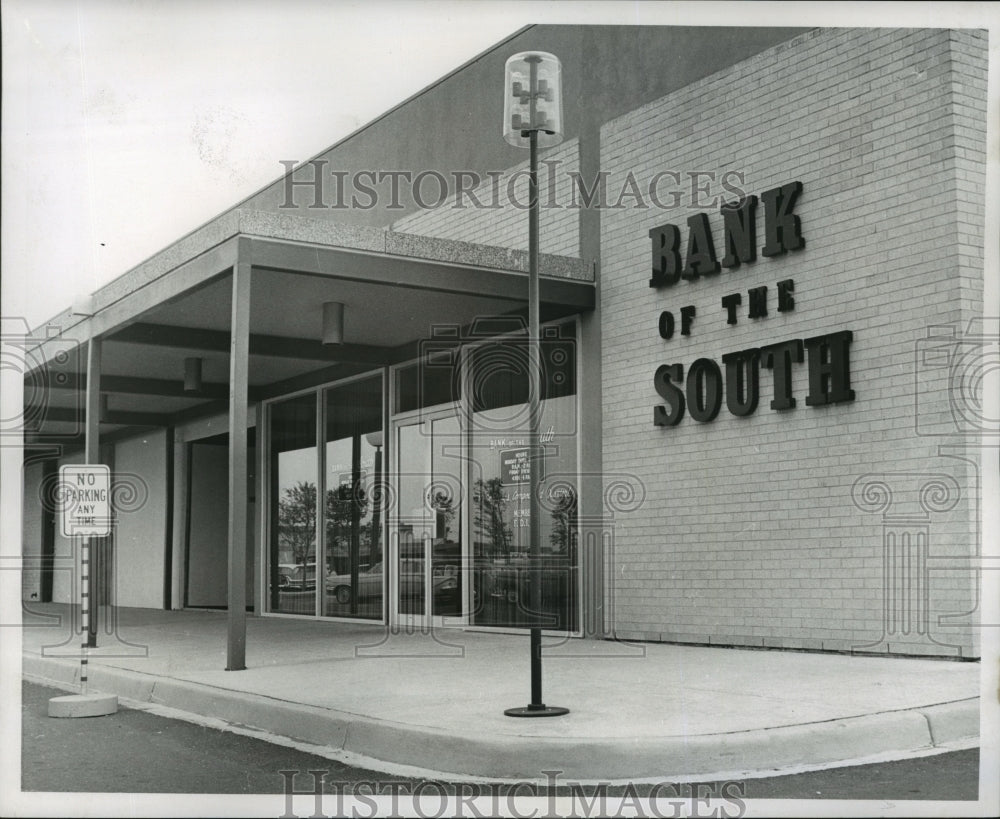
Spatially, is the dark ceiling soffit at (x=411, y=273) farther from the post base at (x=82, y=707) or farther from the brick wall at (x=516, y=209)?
the post base at (x=82, y=707)

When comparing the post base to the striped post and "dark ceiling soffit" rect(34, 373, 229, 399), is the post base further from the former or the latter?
"dark ceiling soffit" rect(34, 373, 229, 399)

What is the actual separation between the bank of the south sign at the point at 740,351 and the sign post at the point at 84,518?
5.19 metres

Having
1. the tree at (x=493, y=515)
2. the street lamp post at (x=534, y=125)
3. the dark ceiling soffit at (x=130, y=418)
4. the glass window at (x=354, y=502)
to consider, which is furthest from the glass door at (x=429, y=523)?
the dark ceiling soffit at (x=130, y=418)

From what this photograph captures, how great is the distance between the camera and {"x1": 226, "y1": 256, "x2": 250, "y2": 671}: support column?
930 cm

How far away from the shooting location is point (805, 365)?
9.66 meters

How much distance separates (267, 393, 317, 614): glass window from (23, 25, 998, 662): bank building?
7 centimetres

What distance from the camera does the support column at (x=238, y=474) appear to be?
30.5 feet

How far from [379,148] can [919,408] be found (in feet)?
29.7

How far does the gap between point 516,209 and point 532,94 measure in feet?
21.3

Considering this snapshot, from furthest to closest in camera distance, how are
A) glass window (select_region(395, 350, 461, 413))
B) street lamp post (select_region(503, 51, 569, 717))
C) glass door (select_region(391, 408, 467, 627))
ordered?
1. glass window (select_region(395, 350, 461, 413))
2. glass door (select_region(391, 408, 467, 627))
3. street lamp post (select_region(503, 51, 569, 717))

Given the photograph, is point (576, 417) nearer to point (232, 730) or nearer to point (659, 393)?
point (659, 393)

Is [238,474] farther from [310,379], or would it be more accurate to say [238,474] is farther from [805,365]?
[310,379]

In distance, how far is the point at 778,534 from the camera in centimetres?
979

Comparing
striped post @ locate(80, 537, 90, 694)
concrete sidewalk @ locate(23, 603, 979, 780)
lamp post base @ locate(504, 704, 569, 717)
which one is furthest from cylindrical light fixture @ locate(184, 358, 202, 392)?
lamp post base @ locate(504, 704, 569, 717)
